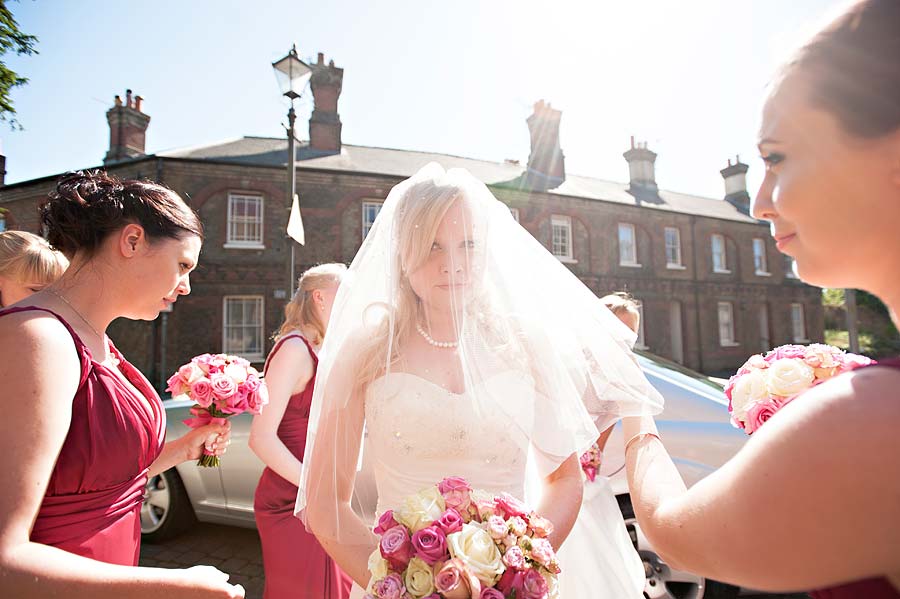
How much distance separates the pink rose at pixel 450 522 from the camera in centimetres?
121

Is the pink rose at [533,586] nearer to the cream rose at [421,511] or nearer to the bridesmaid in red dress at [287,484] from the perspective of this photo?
the cream rose at [421,511]

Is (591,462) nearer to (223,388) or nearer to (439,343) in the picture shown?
(439,343)

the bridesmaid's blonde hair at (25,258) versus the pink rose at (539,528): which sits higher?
the bridesmaid's blonde hair at (25,258)

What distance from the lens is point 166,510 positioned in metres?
5.01

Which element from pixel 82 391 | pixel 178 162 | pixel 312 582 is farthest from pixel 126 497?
pixel 178 162

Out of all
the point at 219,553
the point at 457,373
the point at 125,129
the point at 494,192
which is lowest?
the point at 219,553

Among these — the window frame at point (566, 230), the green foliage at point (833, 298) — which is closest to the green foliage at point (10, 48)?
the window frame at point (566, 230)

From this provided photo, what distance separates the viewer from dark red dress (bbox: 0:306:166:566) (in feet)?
4.94

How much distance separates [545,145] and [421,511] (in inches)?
956

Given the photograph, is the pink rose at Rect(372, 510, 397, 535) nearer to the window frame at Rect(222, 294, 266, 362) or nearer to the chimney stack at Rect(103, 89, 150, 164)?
the window frame at Rect(222, 294, 266, 362)

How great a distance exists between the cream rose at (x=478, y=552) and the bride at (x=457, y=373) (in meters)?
0.72

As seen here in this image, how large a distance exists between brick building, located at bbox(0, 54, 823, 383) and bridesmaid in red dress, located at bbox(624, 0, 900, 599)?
1594cm

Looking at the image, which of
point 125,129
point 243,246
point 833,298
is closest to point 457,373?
point 243,246

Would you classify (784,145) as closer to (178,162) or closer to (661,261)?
(178,162)
